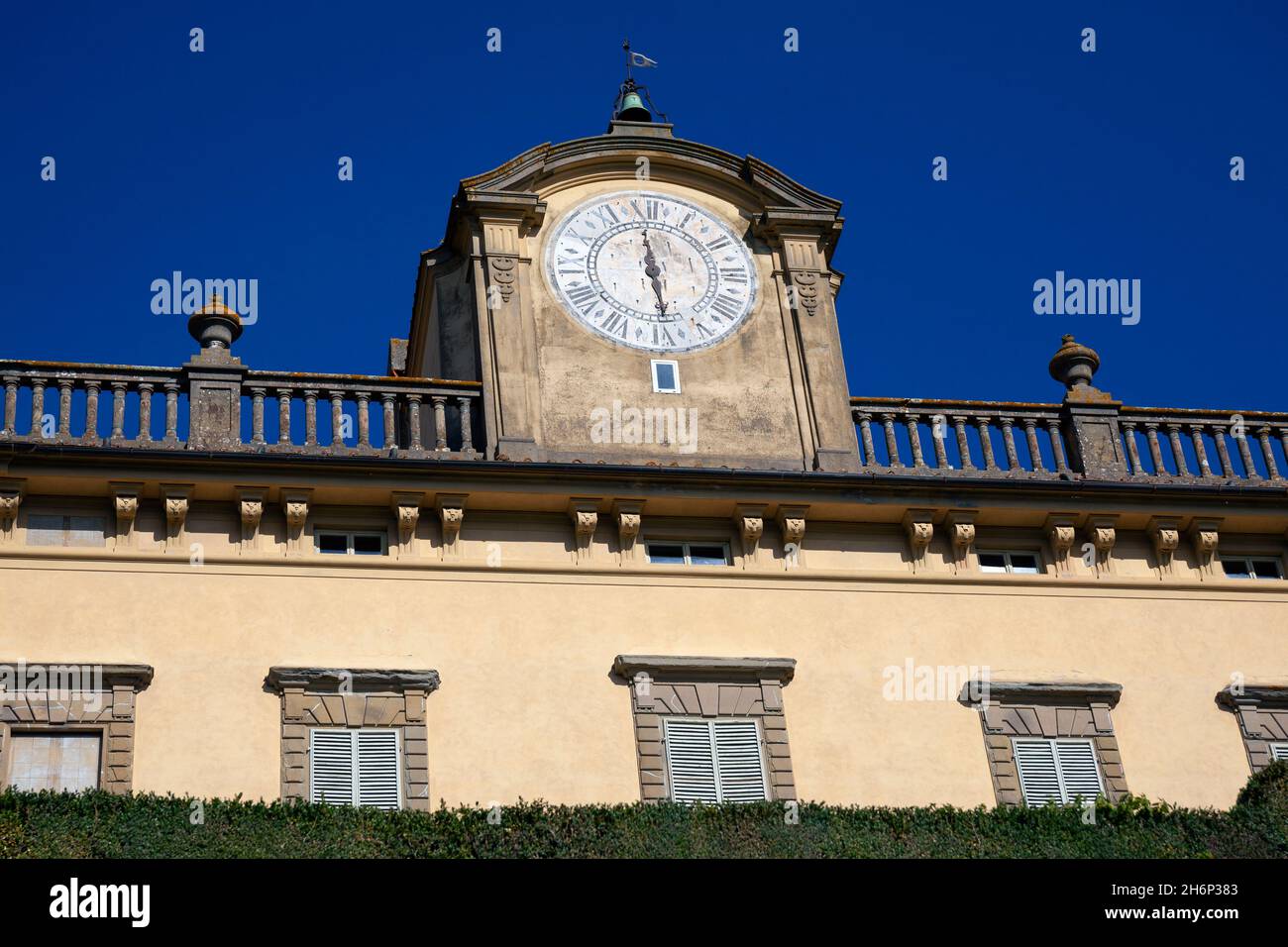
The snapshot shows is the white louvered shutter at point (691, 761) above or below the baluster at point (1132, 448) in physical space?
below

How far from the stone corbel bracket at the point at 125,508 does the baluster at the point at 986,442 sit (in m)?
10.4

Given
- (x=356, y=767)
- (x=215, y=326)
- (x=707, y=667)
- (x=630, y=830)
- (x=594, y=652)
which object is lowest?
(x=630, y=830)

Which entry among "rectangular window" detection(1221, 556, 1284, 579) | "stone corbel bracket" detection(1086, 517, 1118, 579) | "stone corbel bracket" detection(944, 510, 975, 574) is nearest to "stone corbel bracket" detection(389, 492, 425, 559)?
"stone corbel bracket" detection(944, 510, 975, 574)

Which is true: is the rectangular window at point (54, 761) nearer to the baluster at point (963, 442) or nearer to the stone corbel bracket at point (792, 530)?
the stone corbel bracket at point (792, 530)

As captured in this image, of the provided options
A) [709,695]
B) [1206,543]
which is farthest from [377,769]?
[1206,543]

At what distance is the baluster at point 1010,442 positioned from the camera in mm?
29891

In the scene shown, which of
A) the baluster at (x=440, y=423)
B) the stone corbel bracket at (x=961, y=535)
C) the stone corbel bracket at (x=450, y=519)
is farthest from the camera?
the stone corbel bracket at (x=961, y=535)

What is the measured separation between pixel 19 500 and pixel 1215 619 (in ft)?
46.7

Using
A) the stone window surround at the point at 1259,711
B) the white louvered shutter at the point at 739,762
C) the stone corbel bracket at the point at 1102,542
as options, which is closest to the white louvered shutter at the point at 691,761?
the white louvered shutter at the point at 739,762

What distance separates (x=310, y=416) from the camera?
1112 inches

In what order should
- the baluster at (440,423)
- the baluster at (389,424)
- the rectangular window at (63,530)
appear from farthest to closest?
the baluster at (440,423), the baluster at (389,424), the rectangular window at (63,530)

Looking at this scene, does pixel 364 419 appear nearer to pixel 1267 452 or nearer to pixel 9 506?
pixel 9 506

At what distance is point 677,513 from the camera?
28.4 metres

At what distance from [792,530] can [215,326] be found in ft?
24.1
